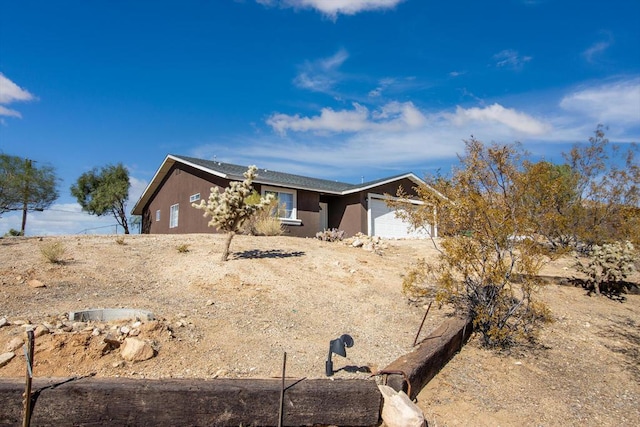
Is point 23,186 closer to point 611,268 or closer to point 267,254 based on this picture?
point 267,254

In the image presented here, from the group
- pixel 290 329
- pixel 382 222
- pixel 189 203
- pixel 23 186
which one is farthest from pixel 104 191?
pixel 290 329

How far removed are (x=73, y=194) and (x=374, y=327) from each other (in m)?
29.0

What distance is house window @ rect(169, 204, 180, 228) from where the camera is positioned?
824 inches

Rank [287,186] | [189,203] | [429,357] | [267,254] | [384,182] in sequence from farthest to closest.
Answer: [384,182] → [189,203] → [287,186] → [267,254] → [429,357]

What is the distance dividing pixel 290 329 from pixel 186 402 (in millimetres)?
2807

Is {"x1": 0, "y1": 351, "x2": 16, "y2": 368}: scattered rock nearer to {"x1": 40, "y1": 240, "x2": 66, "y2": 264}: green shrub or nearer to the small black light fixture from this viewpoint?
the small black light fixture

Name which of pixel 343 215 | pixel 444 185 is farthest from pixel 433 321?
pixel 343 215

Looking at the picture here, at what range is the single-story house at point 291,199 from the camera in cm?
1831

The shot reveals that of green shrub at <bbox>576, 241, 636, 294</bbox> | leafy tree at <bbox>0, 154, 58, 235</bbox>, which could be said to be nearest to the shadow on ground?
green shrub at <bbox>576, 241, 636, 294</bbox>

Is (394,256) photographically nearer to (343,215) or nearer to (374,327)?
(374,327)

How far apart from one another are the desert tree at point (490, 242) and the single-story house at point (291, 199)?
11.3 meters

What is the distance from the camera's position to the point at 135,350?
465 cm

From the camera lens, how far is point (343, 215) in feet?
69.1

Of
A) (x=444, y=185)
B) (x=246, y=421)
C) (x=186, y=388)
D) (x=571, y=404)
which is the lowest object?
(x=571, y=404)
